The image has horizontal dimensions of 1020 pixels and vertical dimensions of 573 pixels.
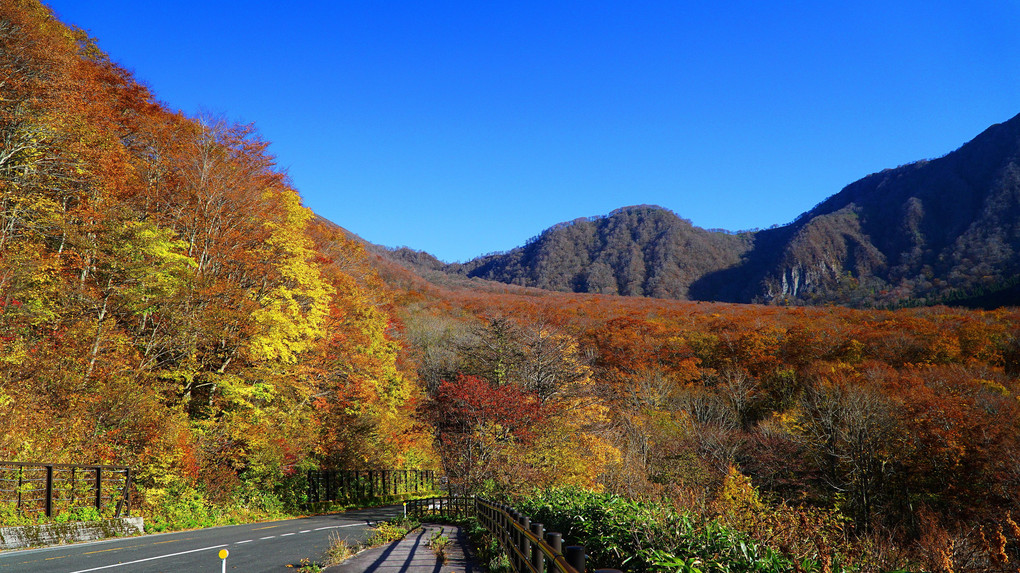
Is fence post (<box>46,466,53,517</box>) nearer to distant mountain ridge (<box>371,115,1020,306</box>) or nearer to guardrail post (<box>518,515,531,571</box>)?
guardrail post (<box>518,515,531,571</box>)

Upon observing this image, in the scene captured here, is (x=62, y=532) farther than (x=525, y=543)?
Yes

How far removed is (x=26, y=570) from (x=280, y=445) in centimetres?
1784

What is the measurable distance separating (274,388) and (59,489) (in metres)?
10.4

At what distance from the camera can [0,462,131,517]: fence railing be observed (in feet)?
41.0

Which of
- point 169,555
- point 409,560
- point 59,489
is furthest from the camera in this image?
point 59,489

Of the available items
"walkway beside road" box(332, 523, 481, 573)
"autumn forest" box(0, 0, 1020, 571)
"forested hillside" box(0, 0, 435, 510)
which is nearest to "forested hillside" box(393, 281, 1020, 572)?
"autumn forest" box(0, 0, 1020, 571)

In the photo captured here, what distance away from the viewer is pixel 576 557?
3373mm

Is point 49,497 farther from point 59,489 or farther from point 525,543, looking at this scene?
point 525,543

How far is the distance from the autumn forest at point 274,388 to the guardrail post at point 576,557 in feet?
5.97

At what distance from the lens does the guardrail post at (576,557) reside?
3.34 metres

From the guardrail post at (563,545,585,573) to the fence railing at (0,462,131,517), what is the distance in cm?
1278

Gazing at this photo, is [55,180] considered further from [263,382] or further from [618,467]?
[618,467]

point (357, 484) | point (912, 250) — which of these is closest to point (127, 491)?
point (357, 484)

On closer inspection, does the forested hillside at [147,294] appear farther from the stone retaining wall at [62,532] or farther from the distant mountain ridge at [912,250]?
the distant mountain ridge at [912,250]
